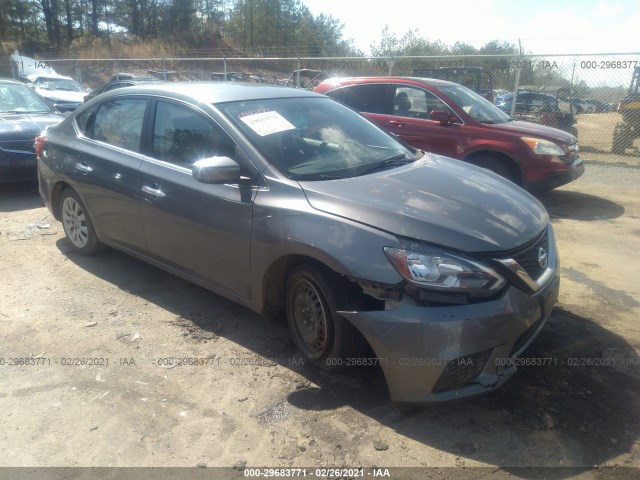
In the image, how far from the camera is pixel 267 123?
11.9 ft

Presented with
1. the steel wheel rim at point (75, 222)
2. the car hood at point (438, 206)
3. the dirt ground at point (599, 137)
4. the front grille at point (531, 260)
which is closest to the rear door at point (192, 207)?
the car hood at point (438, 206)

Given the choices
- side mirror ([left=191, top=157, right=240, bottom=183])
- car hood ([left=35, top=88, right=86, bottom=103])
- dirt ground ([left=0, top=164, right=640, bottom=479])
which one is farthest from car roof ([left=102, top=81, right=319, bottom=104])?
car hood ([left=35, top=88, right=86, bottom=103])

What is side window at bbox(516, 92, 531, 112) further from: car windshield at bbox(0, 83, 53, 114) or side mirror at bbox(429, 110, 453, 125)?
car windshield at bbox(0, 83, 53, 114)

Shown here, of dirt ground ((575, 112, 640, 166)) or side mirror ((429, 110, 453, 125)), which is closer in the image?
side mirror ((429, 110, 453, 125))

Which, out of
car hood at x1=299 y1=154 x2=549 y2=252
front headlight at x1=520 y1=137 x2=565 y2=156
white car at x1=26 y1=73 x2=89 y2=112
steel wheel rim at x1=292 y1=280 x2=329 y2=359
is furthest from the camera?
white car at x1=26 y1=73 x2=89 y2=112

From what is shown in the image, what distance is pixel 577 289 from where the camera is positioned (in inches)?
174

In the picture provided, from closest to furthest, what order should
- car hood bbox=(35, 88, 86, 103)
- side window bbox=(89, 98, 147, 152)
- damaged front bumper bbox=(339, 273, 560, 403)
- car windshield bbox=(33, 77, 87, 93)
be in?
damaged front bumper bbox=(339, 273, 560, 403) < side window bbox=(89, 98, 147, 152) < car hood bbox=(35, 88, 86, 103) < car windshield bbox=(33, 77, 87, 93)

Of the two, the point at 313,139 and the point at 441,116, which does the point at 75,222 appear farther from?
the point at 441,116

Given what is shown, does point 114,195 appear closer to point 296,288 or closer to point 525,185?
point 296,288

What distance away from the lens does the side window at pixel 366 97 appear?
7.97m

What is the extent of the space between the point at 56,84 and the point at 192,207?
15.8m

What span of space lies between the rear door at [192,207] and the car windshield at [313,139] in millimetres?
220

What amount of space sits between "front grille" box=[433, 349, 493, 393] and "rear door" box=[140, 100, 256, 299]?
1410 mm

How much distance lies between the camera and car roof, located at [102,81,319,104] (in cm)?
383
